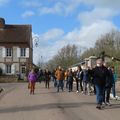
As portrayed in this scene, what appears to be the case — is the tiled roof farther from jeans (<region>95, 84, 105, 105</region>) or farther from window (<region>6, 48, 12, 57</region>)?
jeans (<region>95, 84, 105, 105</region>)

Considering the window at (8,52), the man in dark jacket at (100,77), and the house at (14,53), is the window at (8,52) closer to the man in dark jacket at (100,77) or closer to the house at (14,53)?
the house at (14,53)

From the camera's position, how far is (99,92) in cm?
1745

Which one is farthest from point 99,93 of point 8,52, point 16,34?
point 16,34

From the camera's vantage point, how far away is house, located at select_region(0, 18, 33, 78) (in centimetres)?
7919

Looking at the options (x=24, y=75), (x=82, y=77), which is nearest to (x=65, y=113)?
(x=82, y=77)

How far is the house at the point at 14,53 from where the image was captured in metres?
79.2

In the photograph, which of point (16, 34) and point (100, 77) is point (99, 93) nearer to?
point (100, 77)

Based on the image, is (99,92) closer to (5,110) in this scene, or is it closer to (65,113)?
(65,113)

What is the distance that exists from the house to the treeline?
13.0 meters

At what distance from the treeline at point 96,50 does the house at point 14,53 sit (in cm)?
1300

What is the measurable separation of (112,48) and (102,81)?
65.5 m

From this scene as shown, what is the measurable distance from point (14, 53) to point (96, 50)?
17778mm

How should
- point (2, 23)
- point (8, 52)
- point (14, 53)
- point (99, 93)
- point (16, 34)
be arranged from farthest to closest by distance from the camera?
point (2, 23), point (16, 34), point (8, 52), point (14, 53), point (99, 93)

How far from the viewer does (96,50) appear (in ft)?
292
